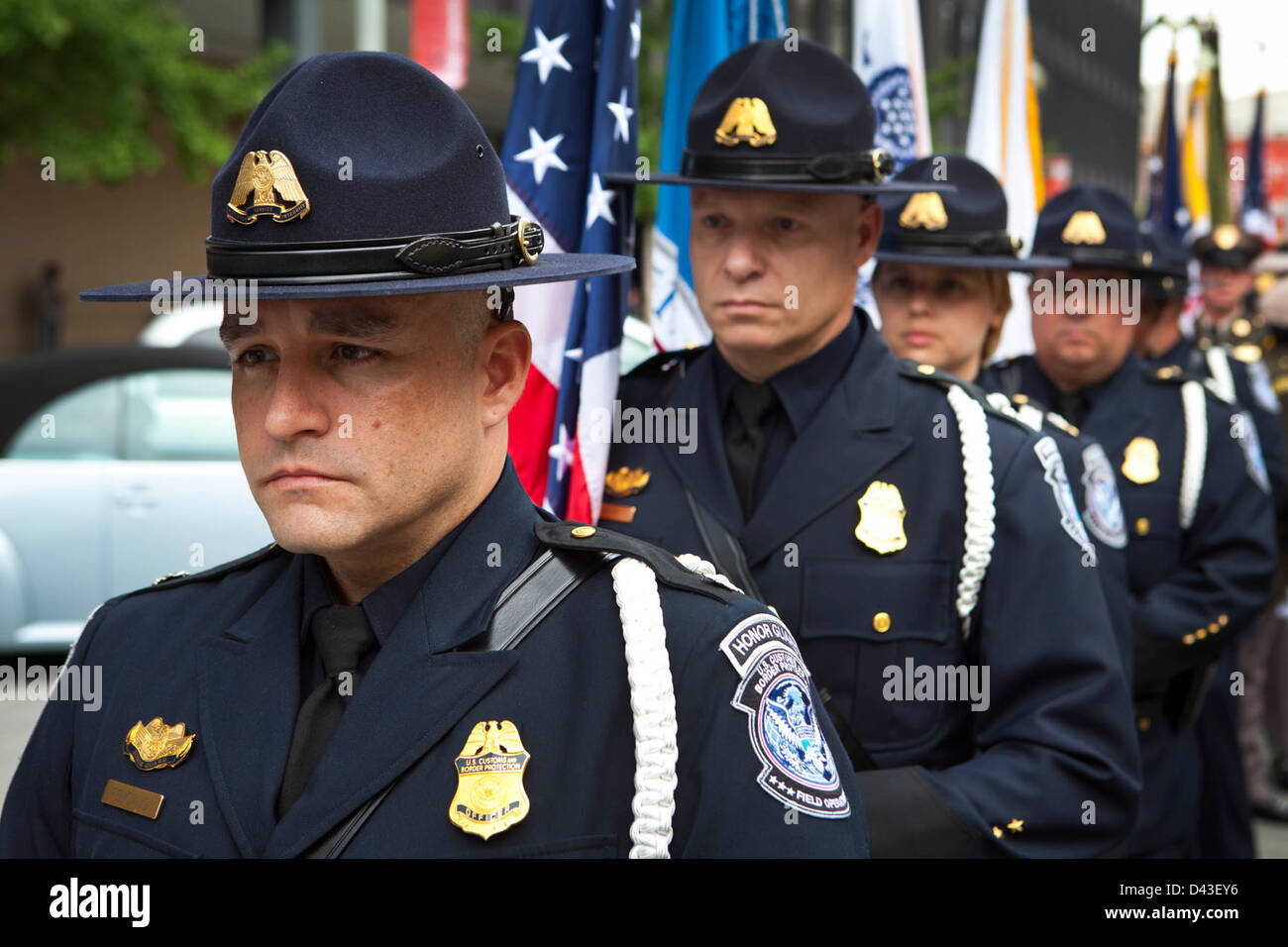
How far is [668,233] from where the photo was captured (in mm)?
4418

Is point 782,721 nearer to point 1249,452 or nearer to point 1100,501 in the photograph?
point 1100,501

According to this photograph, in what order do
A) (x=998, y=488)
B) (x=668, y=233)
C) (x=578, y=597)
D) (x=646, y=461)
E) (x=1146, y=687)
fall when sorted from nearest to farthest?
(x=578, y=597), (x=998, y=488), (x=646, y=461), (x=668, y=233), (x=1146, y=687)

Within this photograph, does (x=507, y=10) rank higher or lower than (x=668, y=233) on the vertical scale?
higher

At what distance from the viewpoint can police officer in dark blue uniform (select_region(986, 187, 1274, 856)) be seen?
16.1 ft

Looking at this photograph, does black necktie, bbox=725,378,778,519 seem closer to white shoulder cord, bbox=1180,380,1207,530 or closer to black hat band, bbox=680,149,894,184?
black hat band, bbox=680,149,894,184

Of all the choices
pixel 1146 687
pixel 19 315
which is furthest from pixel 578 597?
pixel 19 315

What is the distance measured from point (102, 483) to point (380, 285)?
6.46 m

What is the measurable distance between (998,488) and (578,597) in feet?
4.39

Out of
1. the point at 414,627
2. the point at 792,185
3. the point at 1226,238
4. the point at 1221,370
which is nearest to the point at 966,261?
the point at 792,185

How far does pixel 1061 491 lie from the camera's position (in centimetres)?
314

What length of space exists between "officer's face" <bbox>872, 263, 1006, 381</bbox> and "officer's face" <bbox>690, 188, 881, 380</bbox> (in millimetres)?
1283
